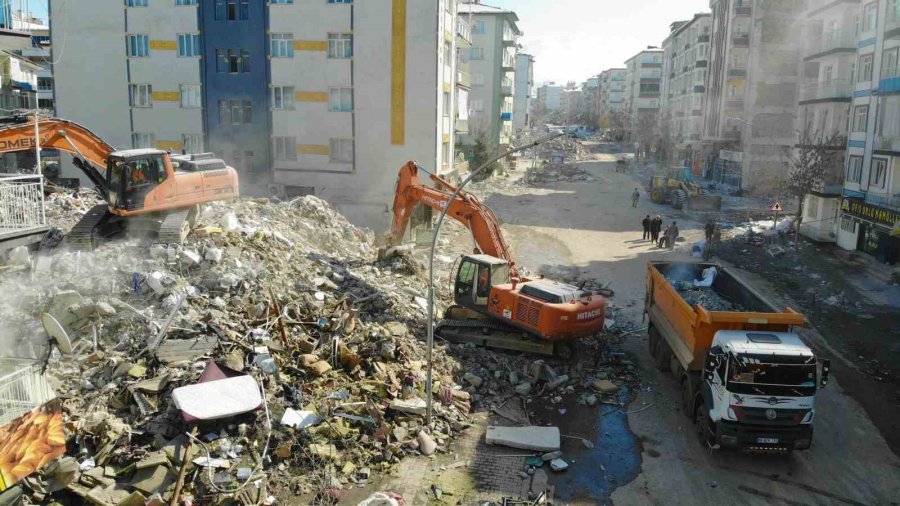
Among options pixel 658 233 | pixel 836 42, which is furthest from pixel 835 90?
pixel 658 233

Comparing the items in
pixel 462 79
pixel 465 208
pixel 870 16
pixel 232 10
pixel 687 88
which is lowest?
pixel 465 208

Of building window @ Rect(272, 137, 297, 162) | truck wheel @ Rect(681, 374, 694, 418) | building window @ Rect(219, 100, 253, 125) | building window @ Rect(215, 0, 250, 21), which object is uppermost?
building window @ Rect(215, 0, 250, 21)

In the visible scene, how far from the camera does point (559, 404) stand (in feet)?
48.2

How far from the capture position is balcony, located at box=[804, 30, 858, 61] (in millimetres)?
36719

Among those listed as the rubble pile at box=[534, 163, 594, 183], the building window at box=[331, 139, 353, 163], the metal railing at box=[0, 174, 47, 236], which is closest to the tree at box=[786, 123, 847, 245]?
the building window at box=[331, 139, 353, 163]

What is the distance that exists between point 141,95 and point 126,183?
23.6m

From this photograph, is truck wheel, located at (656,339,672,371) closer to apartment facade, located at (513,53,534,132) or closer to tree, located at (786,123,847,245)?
tree, located at (786,123,847,245)

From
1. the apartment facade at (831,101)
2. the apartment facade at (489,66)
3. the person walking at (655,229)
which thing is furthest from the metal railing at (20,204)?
the apartment facade at (489,66)

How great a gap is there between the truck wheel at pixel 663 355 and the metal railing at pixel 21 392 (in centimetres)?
1258

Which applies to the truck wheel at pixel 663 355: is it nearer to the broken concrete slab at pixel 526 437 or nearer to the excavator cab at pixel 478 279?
the excavator cab at pixel 478 279

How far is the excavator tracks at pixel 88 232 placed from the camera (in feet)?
57.6

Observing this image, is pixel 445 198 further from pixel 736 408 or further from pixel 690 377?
pixel 736 408

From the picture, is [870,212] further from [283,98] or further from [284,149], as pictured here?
[283,98]

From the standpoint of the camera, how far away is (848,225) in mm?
31047
